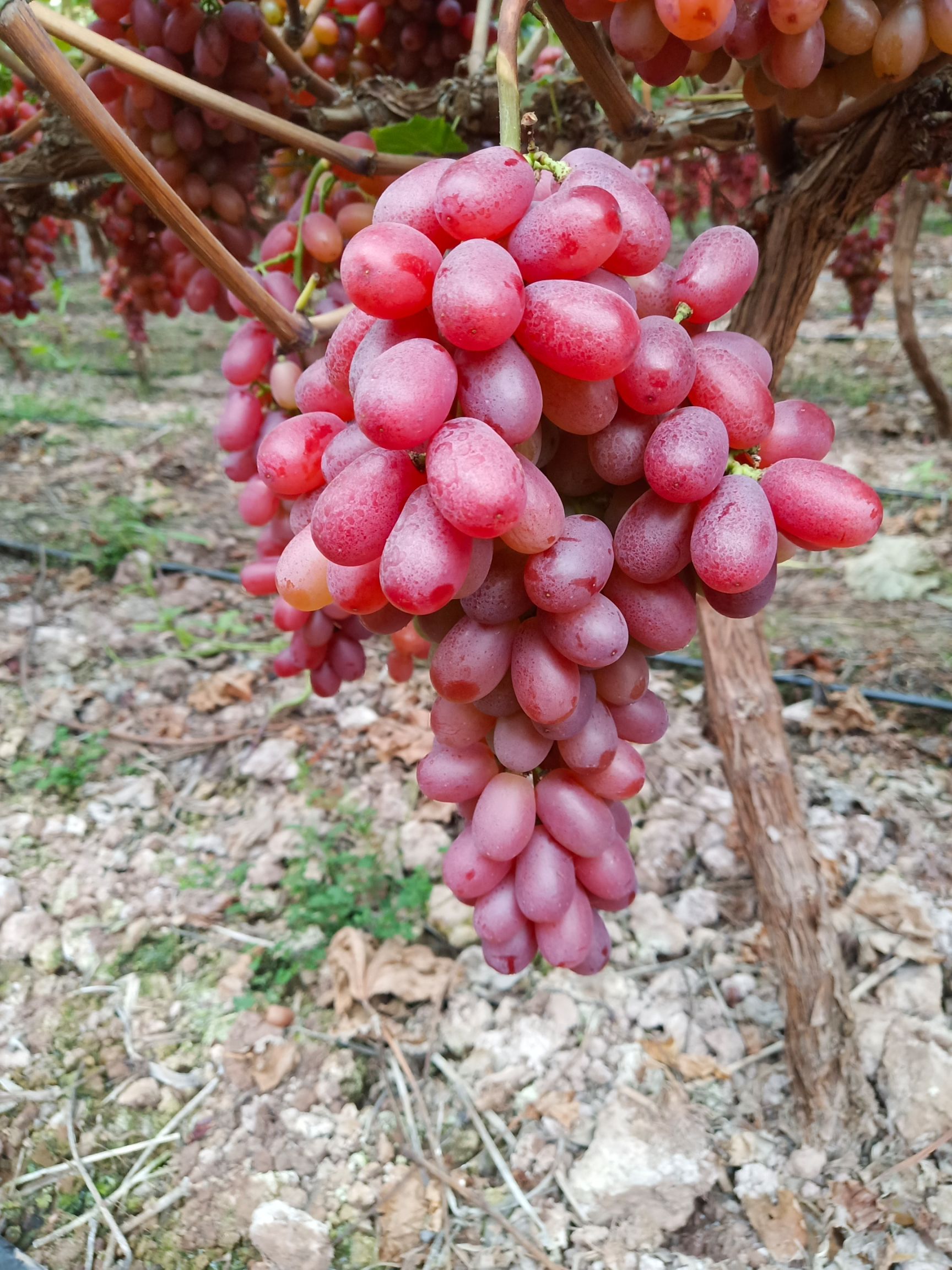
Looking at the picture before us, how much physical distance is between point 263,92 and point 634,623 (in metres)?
0.88

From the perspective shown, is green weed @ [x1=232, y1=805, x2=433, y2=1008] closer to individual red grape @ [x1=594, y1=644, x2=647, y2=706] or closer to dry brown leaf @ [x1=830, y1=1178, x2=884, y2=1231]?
dry brown leaf @ [x1=830, y1=1178, x2=884, y2=1231]

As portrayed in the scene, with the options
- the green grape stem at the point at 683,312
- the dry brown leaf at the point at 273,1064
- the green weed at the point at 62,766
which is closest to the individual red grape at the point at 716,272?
the green grape stem at the point at 683,312

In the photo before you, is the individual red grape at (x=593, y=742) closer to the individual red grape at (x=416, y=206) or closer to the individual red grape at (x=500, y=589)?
the individual red grape at (x=500, y=589)

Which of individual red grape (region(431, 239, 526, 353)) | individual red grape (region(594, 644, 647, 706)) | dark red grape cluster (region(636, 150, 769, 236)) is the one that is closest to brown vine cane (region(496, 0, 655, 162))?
individual red grape (region(431, 239, 526, 353))

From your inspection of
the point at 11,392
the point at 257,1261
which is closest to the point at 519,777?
the point at 257,1261

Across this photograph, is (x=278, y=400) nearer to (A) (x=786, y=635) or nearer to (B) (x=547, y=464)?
(B) (x=547, y=464)

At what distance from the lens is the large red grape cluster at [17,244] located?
153 centimetres

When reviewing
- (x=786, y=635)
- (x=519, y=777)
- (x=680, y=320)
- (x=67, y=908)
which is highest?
(x=680, y=320)

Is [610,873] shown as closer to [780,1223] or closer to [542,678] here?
[542,678]

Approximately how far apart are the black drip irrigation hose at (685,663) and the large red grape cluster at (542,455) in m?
0.90

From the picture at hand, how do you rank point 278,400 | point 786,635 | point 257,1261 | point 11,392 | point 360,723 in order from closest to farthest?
point 278,400
point 257,1261
point 360,723
point 786,635
point 11,392

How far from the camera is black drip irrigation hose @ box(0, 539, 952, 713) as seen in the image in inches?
73.4

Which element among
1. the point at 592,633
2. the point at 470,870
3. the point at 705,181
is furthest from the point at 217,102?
the point at 705,181

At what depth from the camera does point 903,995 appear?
47.9 inches
